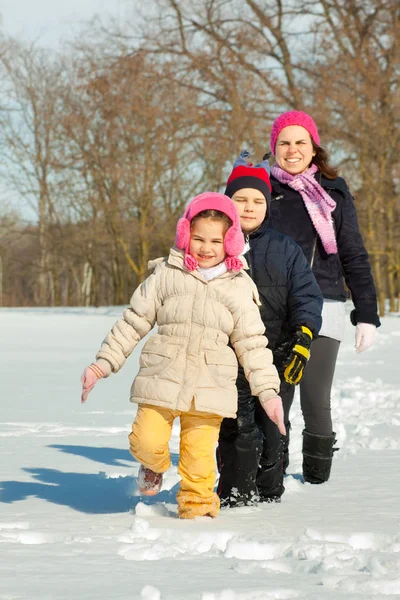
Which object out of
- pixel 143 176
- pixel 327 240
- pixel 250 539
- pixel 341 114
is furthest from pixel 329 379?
Result: pixel 143 176

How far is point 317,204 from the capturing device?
412 cm

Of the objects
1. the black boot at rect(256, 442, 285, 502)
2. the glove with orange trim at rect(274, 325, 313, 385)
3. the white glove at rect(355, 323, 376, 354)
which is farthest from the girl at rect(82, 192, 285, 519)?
the white glove at rect(355, 323, 376, 354)

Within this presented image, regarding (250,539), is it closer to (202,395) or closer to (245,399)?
(202,395)

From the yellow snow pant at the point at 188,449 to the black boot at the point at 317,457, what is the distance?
95 cm

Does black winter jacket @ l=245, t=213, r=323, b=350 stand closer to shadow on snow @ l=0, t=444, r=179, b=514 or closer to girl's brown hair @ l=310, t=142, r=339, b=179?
girl's brown hair @ l=310, t=142, r=339, b=179

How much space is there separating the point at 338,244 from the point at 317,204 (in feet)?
0.78

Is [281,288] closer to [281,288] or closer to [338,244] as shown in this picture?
[281,288]

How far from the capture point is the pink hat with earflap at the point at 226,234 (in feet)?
11.0

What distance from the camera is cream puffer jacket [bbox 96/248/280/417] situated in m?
3.24

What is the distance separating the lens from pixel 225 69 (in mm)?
23188

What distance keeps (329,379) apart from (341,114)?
60.4ft

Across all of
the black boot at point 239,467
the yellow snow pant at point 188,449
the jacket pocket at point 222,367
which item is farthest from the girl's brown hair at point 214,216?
the black boot at point 239,467

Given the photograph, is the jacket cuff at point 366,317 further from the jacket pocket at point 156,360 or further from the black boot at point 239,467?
the jacket pocket at point 156,360

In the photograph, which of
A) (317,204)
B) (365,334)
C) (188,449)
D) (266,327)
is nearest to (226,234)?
(266,327)
